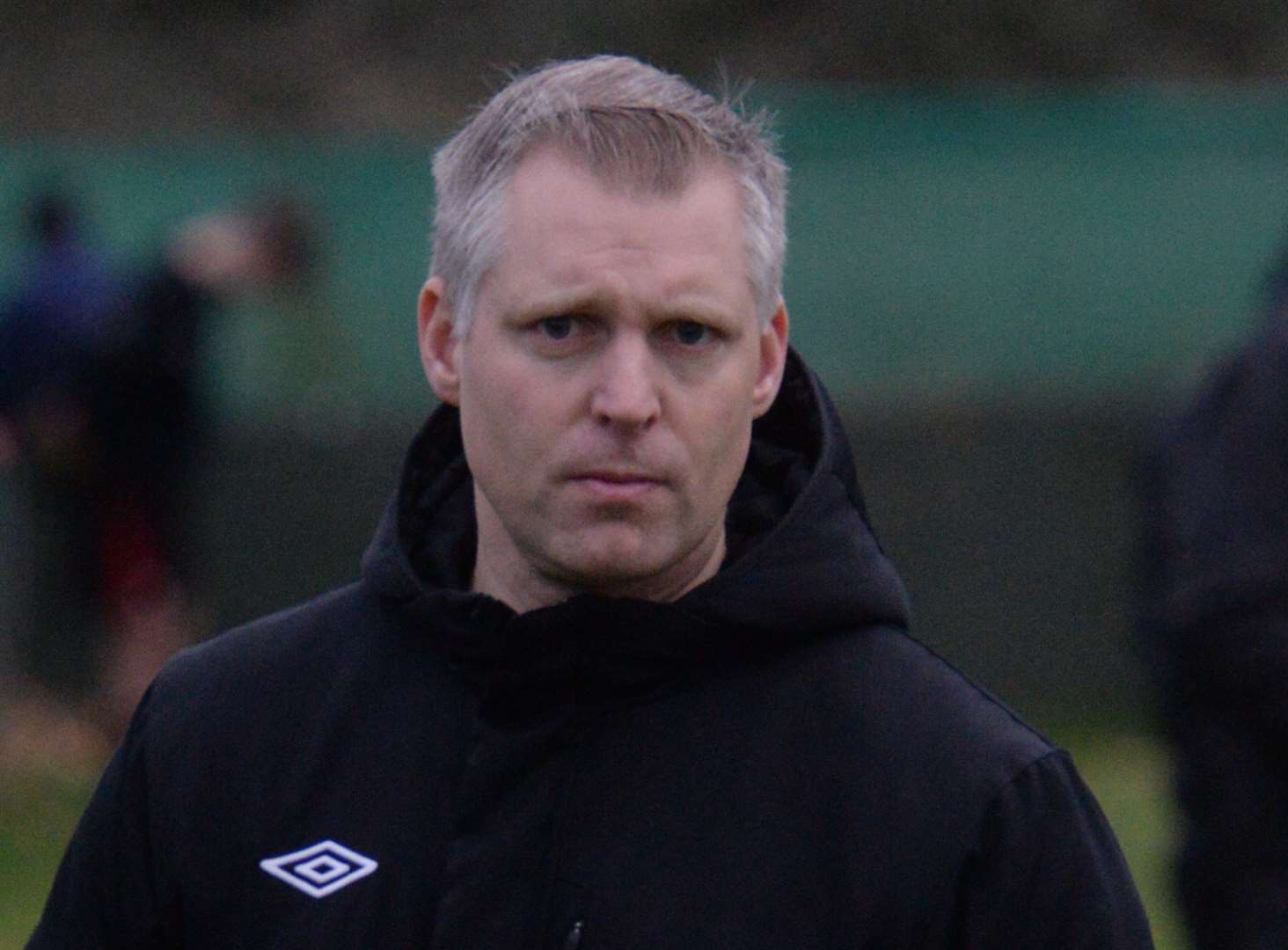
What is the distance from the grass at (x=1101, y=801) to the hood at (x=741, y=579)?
184 inches

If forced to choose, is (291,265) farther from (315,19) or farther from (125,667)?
(315,19)

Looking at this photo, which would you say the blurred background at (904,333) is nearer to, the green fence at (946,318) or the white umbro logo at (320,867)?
the green fence at (946,318)

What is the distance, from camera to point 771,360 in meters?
2.92

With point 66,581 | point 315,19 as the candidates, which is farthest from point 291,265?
point 315,19

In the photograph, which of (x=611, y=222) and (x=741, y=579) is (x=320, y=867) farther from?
(x=611, y=222)

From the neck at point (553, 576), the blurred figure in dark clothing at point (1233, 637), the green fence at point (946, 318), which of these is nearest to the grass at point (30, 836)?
the green fence at point (946, 318)

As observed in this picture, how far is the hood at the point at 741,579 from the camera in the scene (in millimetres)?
2752

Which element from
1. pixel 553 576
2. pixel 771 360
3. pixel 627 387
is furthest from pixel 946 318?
pixel 627 387

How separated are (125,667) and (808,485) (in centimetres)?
726

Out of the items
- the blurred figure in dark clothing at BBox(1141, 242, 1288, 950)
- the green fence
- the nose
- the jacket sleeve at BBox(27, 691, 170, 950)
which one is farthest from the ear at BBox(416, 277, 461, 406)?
the green fence

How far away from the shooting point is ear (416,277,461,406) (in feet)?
9.64

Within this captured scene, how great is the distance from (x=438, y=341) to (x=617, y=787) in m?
0.58

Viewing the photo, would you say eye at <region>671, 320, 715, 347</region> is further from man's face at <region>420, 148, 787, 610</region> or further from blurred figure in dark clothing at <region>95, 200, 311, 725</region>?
blurred figure in dark clothing at <region>95, 200, 311, 725</region>

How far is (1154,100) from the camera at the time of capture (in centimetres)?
1116
